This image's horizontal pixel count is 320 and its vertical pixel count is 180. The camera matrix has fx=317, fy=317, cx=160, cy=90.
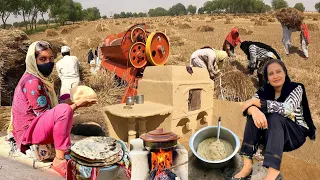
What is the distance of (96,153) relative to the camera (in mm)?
2807

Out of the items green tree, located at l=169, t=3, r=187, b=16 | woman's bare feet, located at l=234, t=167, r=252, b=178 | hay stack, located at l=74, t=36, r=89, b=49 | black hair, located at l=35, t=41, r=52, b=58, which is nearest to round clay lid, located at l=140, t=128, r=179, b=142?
woman's bare feet, located at l=234, t=167, r=252, b=178

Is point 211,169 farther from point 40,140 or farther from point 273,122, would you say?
point 40,140

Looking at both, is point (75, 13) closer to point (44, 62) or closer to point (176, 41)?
point (176, 41)

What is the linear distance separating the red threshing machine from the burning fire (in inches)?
148

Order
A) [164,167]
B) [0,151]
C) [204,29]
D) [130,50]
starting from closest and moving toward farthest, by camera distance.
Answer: [164,167], [0,151], [130,50], [204,29]

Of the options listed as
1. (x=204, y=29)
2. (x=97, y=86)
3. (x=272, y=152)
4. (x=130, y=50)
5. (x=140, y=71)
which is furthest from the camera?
(x=204, y=29)

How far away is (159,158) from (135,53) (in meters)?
4.20

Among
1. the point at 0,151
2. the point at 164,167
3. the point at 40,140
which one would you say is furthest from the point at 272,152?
the point at 0,151

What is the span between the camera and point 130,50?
6652mm

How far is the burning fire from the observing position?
281 cm

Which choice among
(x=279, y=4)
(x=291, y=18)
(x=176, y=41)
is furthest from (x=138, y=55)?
(x=279, y=4)

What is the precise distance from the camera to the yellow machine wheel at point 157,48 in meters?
6.52

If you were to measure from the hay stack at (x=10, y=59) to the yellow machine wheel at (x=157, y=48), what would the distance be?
9.75 feet

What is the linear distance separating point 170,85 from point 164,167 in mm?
2394
